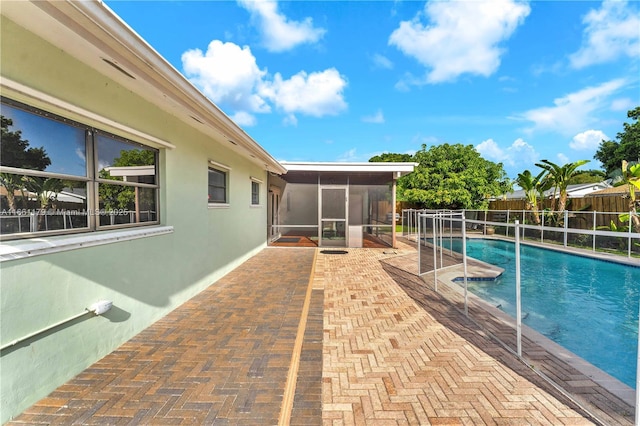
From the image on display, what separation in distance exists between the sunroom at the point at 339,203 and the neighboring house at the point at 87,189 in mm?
6718

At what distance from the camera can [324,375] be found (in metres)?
2.87

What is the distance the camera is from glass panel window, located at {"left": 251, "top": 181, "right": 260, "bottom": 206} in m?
9.49

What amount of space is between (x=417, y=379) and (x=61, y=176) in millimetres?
4093

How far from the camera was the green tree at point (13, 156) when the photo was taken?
2.22 metres

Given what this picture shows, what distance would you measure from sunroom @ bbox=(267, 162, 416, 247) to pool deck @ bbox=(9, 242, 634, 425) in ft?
22.1

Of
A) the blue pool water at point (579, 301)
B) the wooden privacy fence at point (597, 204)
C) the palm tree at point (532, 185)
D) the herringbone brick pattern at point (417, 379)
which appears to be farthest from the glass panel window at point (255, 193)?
the wooden privacy fence at point (597, 204)

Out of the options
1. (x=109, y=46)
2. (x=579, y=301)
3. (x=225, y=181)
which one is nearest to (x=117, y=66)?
(x=109, y=46)

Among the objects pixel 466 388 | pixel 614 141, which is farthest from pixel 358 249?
pixel 614 141

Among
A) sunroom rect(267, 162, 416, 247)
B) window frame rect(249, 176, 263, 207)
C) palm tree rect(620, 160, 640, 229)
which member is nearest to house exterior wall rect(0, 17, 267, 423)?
window frame rect(249, 176, 263, 207)

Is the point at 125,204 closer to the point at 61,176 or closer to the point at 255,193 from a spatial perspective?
the point at 61,176

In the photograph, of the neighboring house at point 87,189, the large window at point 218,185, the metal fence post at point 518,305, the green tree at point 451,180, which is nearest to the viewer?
the neighboring house at point 87,189

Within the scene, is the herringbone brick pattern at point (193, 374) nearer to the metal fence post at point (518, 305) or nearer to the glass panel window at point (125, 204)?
the glass panel window at point (125, 204)

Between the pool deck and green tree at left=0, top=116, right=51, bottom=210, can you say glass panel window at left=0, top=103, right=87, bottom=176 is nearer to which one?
green tree at left=0, top=116, right=51, bottom=210

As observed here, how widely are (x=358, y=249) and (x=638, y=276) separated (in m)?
8.06
